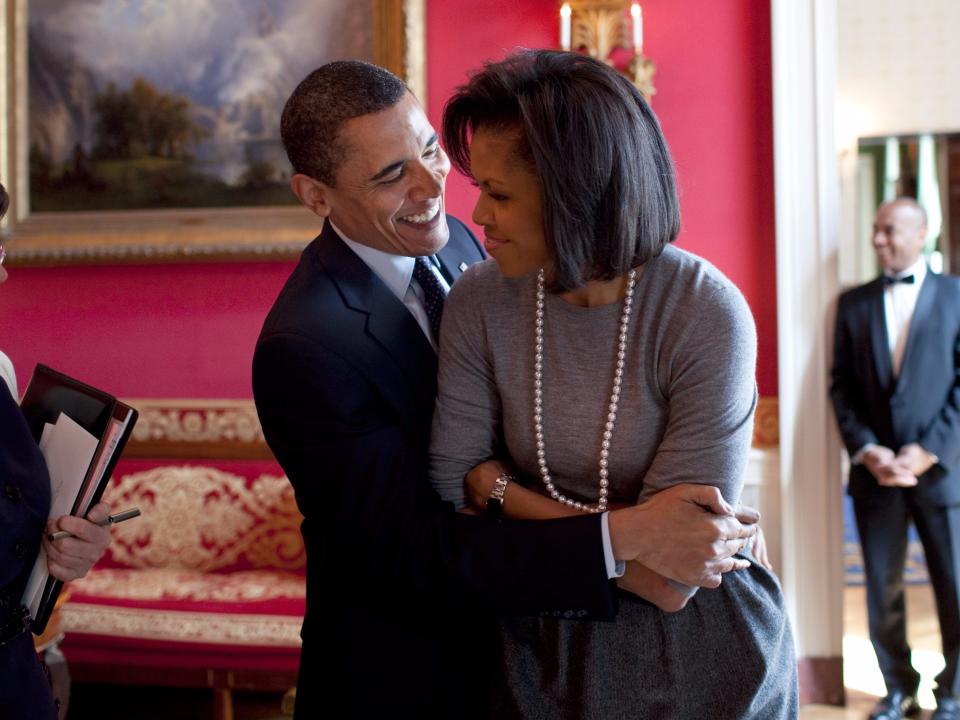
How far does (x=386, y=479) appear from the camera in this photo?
5.17ft

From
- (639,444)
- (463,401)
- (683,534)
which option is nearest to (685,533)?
(683,534)

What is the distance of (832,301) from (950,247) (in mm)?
5167

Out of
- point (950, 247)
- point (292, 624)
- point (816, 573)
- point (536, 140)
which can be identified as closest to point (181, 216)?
point (292, 624)

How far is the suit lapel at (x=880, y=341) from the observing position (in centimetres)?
425

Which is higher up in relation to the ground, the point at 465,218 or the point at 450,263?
the point at 465,218

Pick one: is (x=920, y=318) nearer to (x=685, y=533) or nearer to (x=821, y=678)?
(x=821, y=678)

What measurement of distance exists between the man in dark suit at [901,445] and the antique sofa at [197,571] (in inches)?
96.5

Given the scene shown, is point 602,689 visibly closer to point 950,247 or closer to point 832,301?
point 832,301

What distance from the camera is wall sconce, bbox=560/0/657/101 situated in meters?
4.09

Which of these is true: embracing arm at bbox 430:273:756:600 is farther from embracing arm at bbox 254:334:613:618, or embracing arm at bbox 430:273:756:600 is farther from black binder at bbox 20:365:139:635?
black binder at bbox 20:365:139:635

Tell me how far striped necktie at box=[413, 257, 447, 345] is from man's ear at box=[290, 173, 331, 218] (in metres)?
0.21

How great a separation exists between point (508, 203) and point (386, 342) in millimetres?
375

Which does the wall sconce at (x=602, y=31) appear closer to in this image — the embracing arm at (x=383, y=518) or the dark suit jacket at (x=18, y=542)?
the embracing arm at (x=383, y=518)

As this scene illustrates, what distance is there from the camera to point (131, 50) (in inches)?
180
